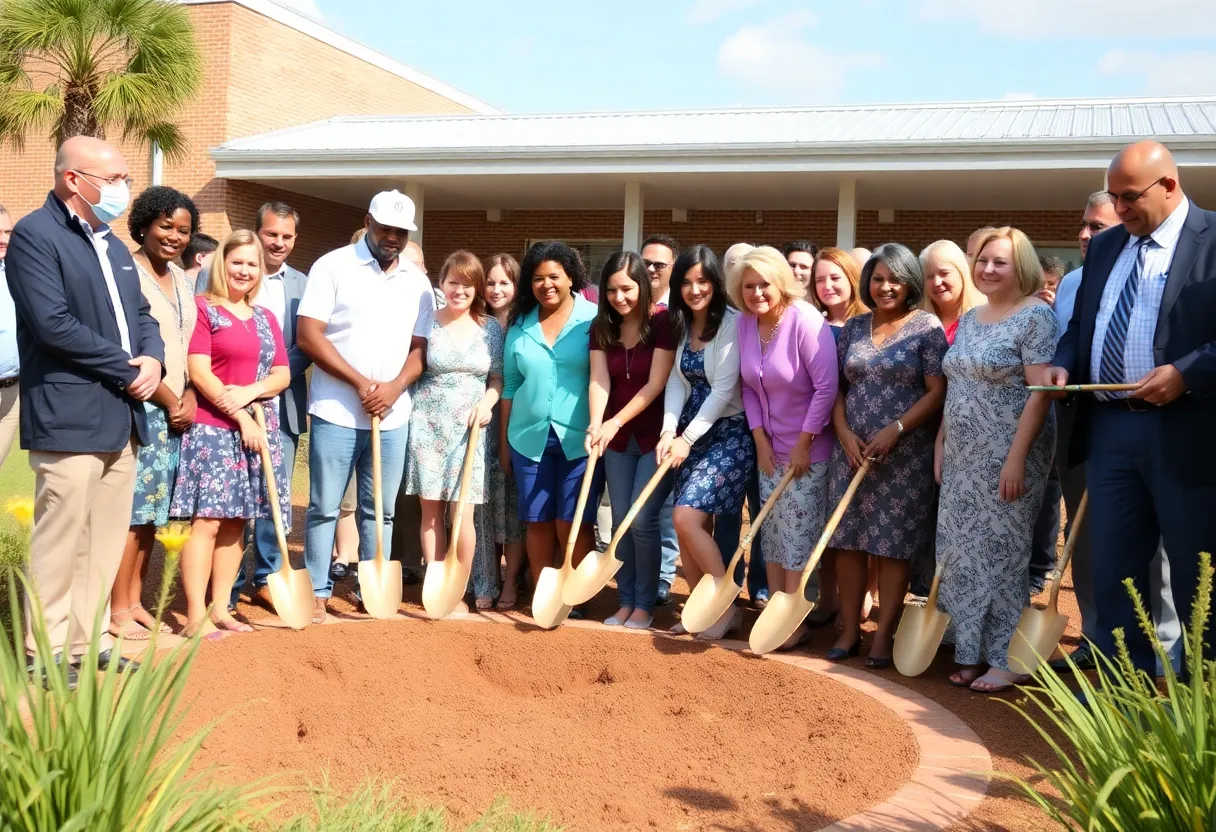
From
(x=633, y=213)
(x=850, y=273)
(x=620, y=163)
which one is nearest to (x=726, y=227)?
(x=633, y=213)

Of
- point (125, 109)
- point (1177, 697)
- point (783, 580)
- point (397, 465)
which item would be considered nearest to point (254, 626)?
point (397, 465)

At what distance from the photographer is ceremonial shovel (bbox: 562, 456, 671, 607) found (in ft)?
19.2

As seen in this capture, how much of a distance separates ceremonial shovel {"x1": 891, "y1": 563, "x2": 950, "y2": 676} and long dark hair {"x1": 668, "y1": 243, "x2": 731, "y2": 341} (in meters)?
1.68

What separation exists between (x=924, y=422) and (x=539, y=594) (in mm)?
2097

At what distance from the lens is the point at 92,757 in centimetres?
259

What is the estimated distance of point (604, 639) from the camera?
19.1 feet

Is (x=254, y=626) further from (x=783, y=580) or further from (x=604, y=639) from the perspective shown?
(x=783, y=580)

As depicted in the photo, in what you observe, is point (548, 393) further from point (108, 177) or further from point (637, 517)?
point (108, 177)

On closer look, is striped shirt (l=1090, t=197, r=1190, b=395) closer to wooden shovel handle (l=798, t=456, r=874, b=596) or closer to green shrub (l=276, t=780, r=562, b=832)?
wooden shovel handle (l=798, t=456, r=874, b=596)

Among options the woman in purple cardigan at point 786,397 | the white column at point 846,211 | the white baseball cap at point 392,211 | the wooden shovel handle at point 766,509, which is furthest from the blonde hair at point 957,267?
Answer: the white column at point 846,211

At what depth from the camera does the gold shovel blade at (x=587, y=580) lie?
5.88 m

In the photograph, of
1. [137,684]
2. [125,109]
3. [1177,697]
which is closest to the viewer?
[137,684]

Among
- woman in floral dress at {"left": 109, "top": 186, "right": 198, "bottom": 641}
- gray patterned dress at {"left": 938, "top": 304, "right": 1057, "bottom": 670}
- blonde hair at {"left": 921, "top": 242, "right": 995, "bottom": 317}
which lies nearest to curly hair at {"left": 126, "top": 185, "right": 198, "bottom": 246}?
woman in floral dress at {"left": 109, "top": 186, "right": 198, "bottom": 641}

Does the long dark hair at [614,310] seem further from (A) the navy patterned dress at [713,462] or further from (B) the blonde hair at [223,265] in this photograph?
(B) the blonde hair at [223,265]
